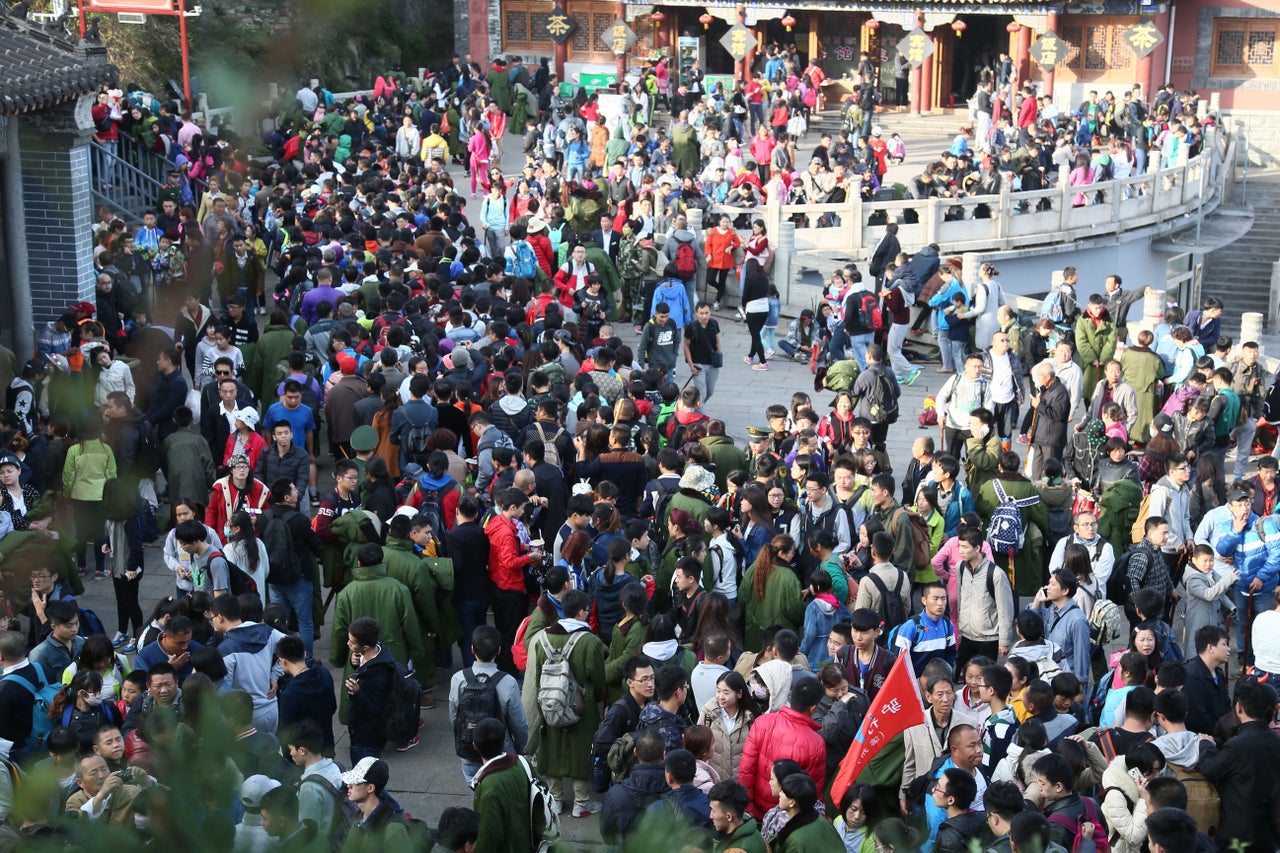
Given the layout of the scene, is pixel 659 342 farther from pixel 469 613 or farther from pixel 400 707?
pixel 400 707

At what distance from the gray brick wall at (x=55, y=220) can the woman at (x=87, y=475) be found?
5.97 metres

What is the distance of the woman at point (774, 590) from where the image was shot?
342 inches

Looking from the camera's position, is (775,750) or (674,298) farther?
(674,298)

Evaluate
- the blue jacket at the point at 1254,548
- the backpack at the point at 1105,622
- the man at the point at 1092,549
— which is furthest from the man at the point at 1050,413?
the backpack at the point at 1105,622

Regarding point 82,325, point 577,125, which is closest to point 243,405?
point 82,325

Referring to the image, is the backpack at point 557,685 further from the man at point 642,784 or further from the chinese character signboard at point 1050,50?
the chinese character signboard at point 1050,50

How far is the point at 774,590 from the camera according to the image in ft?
28.7

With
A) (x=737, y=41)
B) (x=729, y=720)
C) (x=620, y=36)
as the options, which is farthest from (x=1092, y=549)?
(x=620, y=36)

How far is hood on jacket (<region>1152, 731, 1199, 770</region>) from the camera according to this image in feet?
22.6

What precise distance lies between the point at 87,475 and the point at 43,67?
6038 mm

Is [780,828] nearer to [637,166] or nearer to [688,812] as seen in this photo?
[688,812]

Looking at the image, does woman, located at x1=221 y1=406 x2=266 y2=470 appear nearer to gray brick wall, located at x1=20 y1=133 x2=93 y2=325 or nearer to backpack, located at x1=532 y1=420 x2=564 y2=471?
backpack, located at x1=532 y1=420 x2=564 y2=471

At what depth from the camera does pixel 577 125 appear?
27250 mm

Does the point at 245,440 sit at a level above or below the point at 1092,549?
above
